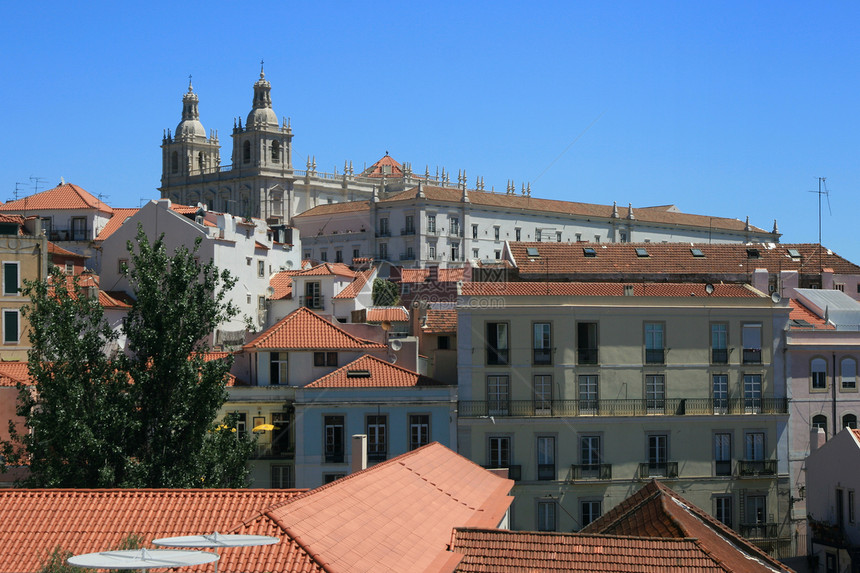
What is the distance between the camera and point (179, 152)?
567 feet

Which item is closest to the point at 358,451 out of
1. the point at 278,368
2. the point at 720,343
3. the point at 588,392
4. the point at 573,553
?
the point at 573,553

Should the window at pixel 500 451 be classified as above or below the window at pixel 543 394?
below

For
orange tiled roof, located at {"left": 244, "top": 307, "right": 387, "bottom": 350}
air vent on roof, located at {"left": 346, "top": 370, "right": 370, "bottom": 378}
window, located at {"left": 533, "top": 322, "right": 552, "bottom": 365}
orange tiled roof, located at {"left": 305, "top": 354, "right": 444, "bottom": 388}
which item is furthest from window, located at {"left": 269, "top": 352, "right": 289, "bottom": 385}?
window, located at {"left": 533, "top": 322, "right": 552, "bottom": 365}

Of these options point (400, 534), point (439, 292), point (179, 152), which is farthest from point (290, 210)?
point (400, 534)

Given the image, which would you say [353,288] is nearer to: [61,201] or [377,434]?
[61,201]

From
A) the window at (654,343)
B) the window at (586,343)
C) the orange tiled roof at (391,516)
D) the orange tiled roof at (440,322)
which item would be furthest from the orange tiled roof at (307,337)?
the orange tiled roof at (391,516)

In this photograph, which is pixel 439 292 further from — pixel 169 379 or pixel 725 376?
pixel 169 379

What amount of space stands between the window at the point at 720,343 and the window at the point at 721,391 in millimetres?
567

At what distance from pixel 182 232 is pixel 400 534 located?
45010mm

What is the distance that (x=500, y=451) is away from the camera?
42125 mm

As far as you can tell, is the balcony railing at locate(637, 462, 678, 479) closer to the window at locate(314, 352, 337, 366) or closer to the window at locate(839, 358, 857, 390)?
the window at locate(839, 358, 857, 390)

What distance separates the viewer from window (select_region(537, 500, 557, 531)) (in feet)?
135

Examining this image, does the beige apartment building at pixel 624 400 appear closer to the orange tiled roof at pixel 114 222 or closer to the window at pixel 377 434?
the window at pixel 377 434

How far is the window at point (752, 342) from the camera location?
4475 centimetres
